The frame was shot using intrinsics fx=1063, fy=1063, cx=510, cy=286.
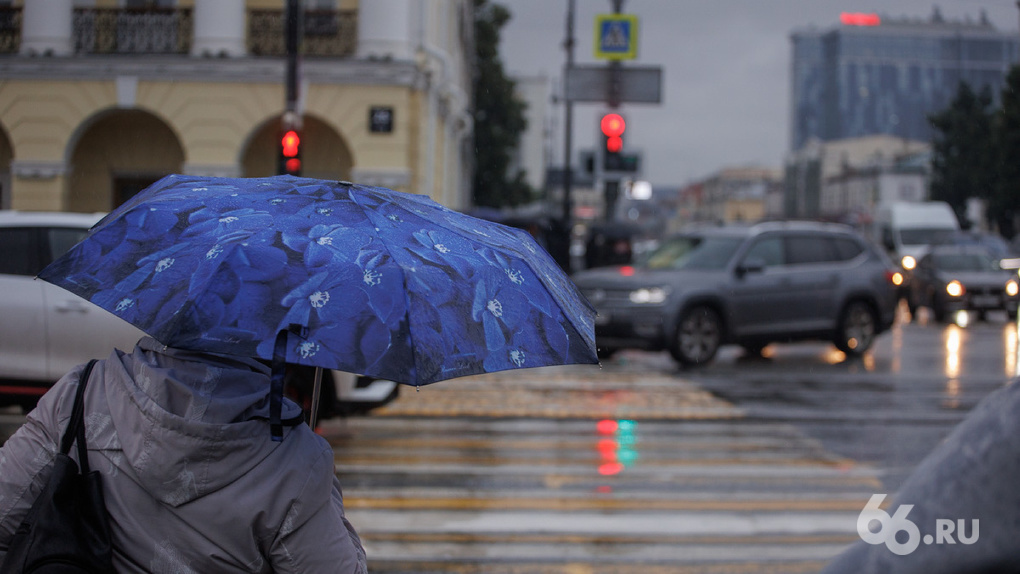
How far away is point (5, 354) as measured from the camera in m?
7.45

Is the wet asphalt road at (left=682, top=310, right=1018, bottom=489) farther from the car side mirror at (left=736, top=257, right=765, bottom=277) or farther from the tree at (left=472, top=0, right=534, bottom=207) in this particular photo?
the tree at (left=472, top=0, right=534, bottom=207)

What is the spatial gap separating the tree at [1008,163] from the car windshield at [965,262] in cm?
1414

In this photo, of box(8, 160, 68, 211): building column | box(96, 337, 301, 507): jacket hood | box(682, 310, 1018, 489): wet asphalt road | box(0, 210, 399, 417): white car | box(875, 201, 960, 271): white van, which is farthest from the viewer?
box(875, 201, 960, 271): white van

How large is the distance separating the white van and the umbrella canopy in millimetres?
31346

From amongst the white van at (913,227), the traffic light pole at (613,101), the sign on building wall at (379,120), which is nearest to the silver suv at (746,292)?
the traffic light pole at (613,101)

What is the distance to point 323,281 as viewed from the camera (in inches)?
77.9

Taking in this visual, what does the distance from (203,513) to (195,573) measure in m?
0.13

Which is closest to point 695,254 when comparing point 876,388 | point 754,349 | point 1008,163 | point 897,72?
point 754,349

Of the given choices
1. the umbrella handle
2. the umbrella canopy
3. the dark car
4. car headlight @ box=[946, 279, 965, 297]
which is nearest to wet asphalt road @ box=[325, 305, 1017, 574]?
the umbrella handle

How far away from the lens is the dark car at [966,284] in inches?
902

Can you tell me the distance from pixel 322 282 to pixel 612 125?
16261 millimetres

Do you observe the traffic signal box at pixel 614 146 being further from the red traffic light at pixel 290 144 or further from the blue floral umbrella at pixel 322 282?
the blue floral umbrella at pixel 322 282

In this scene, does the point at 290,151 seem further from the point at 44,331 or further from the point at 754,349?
the point at 754,349

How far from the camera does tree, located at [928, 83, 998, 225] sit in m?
41.6
